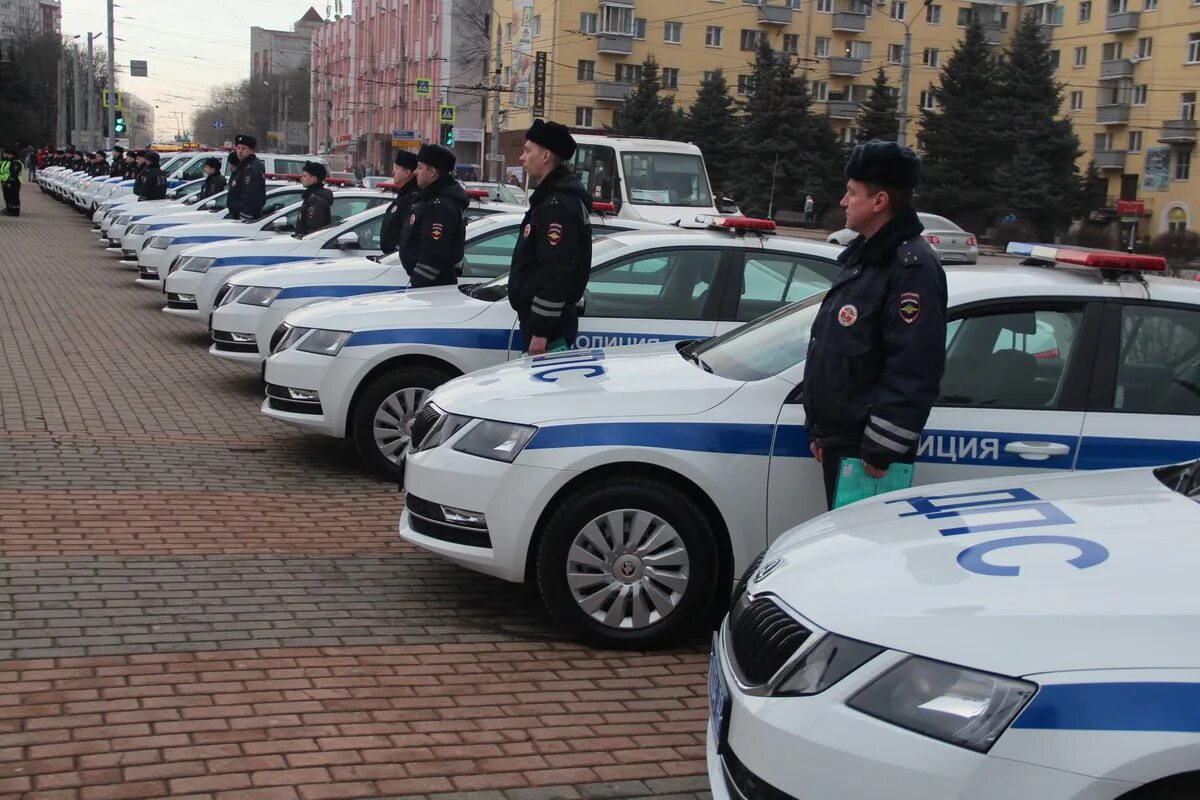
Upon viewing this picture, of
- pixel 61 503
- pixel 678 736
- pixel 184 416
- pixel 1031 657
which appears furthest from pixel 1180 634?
pixel 184 416

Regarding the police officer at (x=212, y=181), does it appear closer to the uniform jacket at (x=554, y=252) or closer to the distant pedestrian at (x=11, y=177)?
the uniform jacket at (x=554, y=252)

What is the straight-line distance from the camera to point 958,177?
56906 millimetres

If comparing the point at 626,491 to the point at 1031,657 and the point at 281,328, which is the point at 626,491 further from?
the point at 281,328

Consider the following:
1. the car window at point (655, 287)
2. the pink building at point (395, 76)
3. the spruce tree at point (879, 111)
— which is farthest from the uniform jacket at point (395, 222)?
the pink building at point (395, 76)

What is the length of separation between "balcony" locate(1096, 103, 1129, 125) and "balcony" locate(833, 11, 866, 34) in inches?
635

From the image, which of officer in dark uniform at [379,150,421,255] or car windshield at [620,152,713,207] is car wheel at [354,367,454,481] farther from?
car windshield at [620,152,713,207]

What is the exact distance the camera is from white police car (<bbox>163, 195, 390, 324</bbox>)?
12.5 meters

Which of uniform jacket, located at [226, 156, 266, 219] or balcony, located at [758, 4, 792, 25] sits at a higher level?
balcony, located at [758, 4, 792, 25]

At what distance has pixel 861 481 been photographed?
4578 mm

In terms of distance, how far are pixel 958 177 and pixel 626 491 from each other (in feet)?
180

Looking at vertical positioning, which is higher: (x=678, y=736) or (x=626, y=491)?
(x=626, y=491)

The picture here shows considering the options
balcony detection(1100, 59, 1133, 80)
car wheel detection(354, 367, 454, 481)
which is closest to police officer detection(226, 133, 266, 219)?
car wheel detection(354, 367, 454, 481)

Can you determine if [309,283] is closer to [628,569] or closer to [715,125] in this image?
[628,569]

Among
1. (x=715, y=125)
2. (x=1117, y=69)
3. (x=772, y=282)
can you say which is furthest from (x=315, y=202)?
(x=1117, y=69)
